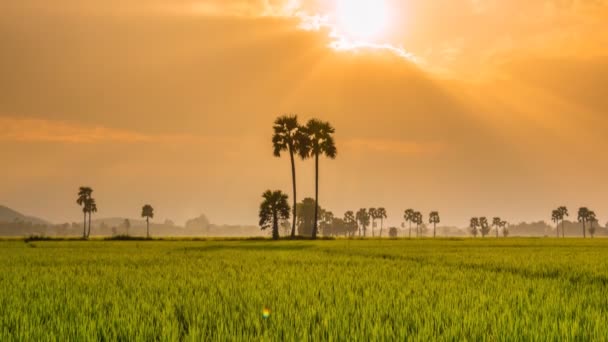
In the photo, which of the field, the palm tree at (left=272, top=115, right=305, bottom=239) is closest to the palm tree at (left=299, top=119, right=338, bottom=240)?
the palm tree at (left=272, top=115, right=305, bottom=239)

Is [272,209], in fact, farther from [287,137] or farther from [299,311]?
[299,311]

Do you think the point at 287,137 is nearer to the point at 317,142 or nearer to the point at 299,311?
the point at 317,142

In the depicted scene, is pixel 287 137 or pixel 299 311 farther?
pixel 287 137

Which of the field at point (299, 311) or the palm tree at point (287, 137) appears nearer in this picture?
the field at point (299, 311)

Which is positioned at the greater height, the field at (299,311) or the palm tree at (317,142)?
the palm tree at (317,142)

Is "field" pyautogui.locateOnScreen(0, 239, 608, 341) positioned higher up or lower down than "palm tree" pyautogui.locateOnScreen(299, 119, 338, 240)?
lower down

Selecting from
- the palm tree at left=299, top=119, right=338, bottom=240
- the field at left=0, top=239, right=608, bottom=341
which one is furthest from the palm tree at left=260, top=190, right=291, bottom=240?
the field at left=0, top=239, right=608, bottom=341

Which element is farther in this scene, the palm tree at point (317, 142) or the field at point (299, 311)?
the palm tree at point (317, 142)

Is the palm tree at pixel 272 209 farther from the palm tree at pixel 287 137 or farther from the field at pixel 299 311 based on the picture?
the field at pixel 299 311

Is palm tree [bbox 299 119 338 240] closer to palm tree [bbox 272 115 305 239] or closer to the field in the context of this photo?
palm tree [bbox 272 115 305 239]

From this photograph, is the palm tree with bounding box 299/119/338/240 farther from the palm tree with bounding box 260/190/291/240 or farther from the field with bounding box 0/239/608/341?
the field with bounding box 0/239/608/341

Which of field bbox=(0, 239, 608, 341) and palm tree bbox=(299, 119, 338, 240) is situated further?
palm tree bbox=(299, 119, 338, 240)

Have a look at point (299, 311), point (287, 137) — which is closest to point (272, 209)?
point (287, 137)

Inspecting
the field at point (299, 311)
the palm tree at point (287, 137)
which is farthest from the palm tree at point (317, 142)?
Result: the field at point (299, 311)
